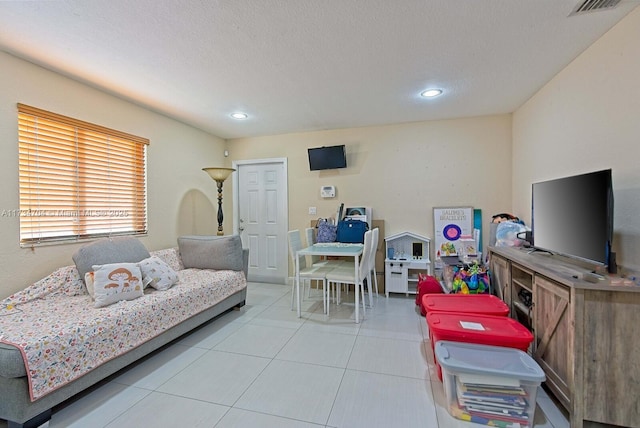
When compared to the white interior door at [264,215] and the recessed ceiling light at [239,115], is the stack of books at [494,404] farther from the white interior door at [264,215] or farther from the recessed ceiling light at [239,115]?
the recessed ceiling light at [239,115]

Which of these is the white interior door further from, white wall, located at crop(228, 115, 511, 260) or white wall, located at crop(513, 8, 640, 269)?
white wall, located at crop(513, 8, 640, 269)

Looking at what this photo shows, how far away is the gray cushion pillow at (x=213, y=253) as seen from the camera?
10.6 feet

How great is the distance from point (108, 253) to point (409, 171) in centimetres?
365

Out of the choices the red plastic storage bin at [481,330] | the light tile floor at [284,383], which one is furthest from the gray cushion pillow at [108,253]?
the red plastic storage bin at [481,330]

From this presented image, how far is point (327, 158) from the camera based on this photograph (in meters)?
4.13

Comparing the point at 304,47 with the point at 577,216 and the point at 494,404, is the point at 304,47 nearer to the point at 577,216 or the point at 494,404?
the point at 577,216

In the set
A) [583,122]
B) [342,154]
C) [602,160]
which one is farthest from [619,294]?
[342,154]

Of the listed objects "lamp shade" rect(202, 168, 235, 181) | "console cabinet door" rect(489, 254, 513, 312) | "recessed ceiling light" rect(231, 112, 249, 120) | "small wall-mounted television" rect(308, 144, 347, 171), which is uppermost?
"recessed ceiling light" rect(231, 112, 249, 120)

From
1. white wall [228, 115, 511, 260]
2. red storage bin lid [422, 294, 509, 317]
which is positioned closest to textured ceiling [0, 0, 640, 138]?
white wall [228, 115, 511, 260]

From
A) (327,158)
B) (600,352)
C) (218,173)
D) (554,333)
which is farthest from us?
(327,158)

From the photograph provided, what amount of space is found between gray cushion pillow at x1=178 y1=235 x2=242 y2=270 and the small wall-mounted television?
166cm

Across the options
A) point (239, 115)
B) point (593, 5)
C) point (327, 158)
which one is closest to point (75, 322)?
point (239, 115)

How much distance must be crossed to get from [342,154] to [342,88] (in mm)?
1352

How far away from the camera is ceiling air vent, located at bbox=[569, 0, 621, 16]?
5.24ft
